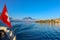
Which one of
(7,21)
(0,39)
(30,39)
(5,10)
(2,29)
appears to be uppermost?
(5,10)

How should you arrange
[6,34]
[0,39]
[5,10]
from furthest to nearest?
[6,34] → [0,39] → [5,10]

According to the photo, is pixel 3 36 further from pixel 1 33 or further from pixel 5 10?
pixel 5 10

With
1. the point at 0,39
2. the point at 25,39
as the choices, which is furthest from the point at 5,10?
the point at 25,39

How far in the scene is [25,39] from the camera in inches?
433

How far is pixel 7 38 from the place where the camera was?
4285 mm

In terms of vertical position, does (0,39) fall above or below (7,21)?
below

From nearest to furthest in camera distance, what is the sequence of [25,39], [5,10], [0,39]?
[5,10] < [0,39] < [25,39]

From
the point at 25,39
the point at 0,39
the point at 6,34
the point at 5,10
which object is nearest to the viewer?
the point at 5,10

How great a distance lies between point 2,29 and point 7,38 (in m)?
0.55

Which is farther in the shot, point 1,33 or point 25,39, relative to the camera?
point 25,39

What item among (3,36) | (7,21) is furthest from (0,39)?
(7,21)

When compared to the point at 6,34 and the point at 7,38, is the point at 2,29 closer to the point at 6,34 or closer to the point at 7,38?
the point at 6,34

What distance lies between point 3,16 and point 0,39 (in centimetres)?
141

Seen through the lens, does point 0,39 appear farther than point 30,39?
No
